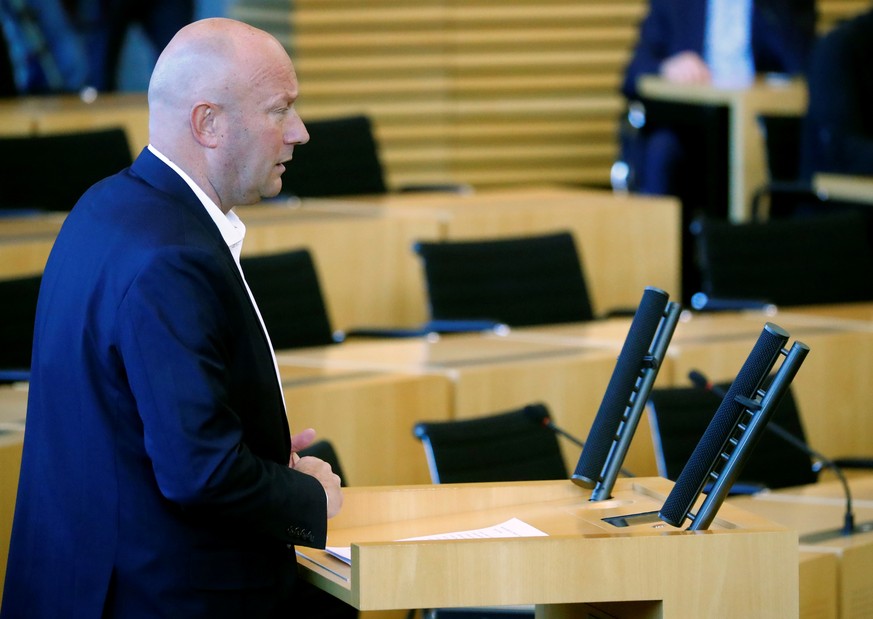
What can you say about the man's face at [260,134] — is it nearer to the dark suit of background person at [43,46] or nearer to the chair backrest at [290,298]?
the chair backrest at [290,298]

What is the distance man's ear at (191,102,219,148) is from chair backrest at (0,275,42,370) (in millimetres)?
2331

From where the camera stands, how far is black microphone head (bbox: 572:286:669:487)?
101 inches

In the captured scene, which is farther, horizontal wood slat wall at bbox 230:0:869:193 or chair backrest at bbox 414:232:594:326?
horizontal wood slat wall at bbox 230:0:869:193

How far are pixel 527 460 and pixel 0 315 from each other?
1.67 m

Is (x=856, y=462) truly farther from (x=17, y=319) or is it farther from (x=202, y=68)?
(x=202, y=68)

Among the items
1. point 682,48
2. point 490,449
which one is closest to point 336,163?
point 682,48

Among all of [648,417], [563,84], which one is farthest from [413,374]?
[563,84]

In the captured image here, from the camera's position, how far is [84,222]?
2.32 m

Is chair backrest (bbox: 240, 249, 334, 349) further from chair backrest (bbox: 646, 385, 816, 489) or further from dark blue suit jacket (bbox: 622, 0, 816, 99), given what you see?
dark blue suit jacket (bbox: 622, 0, 816, 99)

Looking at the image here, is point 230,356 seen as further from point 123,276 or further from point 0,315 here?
point 0,315

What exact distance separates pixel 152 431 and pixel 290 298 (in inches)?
116

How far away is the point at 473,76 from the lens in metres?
9.01

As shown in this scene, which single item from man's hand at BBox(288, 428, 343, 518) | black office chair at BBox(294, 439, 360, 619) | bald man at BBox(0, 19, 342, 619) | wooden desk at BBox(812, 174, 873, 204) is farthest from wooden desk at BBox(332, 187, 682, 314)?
bald man at BBox(0, 19, 342, 619)

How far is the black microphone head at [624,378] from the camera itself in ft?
8.43
